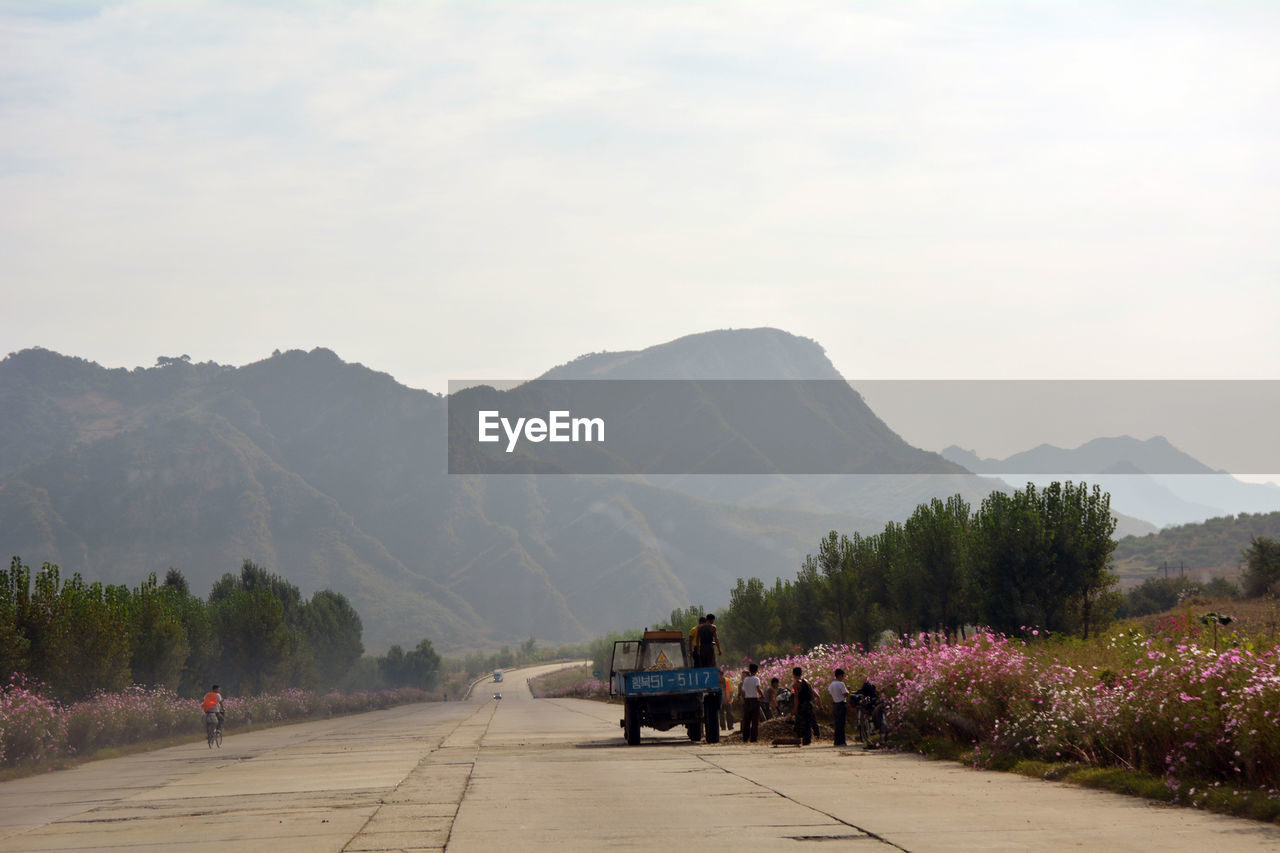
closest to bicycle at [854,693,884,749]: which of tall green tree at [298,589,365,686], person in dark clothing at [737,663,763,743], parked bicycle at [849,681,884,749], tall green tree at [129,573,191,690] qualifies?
parked bicycle at [849,681,884,749]

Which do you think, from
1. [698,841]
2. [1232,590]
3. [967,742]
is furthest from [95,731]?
[1232,590]

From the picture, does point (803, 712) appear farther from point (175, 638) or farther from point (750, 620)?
point (750, 620)

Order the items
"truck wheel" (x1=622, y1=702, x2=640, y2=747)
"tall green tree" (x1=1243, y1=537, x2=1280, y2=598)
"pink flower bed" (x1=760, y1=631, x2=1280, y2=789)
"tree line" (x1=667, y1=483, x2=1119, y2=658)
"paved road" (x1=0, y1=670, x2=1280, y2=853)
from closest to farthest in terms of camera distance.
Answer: "paved road" (x1=0, y1=670, x2=1280, y2=853), "pink flower bed" (x1=760, y1=631, x2=1280, y2=789), "truck wheel" (x1=622, y1=702, x2=640, y2=747), "tree line" (x1=667, y1=483, x2=1119, y2=658), "tall green tree" (x1=1243, y1=537, x2=1280, y2=598)

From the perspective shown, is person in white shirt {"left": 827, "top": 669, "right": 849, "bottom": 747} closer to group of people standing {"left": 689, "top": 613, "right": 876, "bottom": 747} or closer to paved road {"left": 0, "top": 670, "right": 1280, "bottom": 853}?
group of people standing {"left": 689, "top": 613, "right": 876, "bottom": 747}

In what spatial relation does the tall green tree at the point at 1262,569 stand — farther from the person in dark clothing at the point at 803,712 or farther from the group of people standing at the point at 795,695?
the person in dark clothing at the point at 803,712

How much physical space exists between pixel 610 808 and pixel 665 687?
39.5ft

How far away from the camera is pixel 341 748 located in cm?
3644

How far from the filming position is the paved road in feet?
40.1

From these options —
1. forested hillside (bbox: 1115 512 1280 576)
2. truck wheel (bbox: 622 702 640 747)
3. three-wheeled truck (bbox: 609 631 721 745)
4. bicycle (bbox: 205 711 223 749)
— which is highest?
forested hillside (bbox: 1115 512 1280 576)

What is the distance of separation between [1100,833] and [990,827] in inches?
45.3

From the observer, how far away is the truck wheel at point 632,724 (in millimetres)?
28000

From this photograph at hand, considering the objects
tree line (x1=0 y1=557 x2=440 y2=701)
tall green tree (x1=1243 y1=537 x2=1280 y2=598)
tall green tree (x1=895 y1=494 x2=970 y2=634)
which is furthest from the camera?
tall green tree (x1=1243 y1=537 x2=1280 y2=598)

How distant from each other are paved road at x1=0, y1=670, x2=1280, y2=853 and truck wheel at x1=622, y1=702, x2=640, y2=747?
1.87ft

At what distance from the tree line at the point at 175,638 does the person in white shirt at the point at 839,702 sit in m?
30.8
